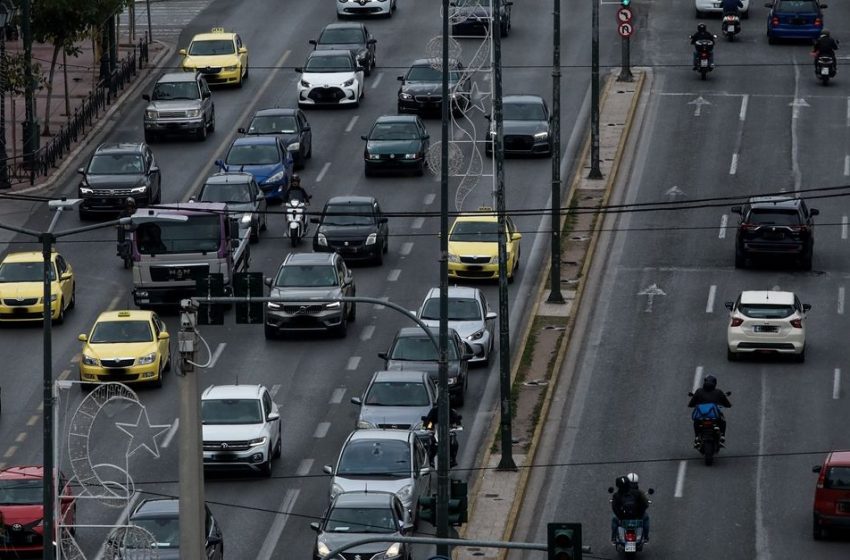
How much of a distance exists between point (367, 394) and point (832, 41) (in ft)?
101

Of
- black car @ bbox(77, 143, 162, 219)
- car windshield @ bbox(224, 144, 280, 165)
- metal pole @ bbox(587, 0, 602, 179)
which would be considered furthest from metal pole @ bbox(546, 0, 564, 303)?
black car @ bbox(77, 143, 162, 219)

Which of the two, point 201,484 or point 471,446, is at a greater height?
point 201,484

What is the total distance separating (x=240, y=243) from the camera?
5478 cm

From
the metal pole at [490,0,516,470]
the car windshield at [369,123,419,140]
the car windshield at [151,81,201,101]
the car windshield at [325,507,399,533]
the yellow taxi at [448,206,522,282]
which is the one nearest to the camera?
the car windshield at [325,507,399,533]

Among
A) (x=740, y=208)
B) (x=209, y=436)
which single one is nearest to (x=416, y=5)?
(x=740, y=208)

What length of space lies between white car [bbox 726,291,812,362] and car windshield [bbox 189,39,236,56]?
27.9m

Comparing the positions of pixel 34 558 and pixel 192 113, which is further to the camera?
pixel 192 113

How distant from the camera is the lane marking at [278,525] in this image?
4022 centimetres

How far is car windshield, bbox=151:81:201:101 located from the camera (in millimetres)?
67375

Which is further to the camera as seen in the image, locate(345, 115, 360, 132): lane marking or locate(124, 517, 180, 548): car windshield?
locate(345, 115, 360, 132): lane marking

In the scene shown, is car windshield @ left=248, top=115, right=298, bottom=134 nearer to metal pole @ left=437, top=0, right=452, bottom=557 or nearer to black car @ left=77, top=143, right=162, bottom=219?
black car @ left=77, top=143, right=162, bottom=219

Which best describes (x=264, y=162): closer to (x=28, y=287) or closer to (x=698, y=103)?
(x=28, y=287)

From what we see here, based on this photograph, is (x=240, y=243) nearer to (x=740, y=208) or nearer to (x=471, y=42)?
(x=740, y=208)

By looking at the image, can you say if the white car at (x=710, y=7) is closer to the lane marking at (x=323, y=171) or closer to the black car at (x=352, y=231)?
the lane marking at (x=323, y=171)
